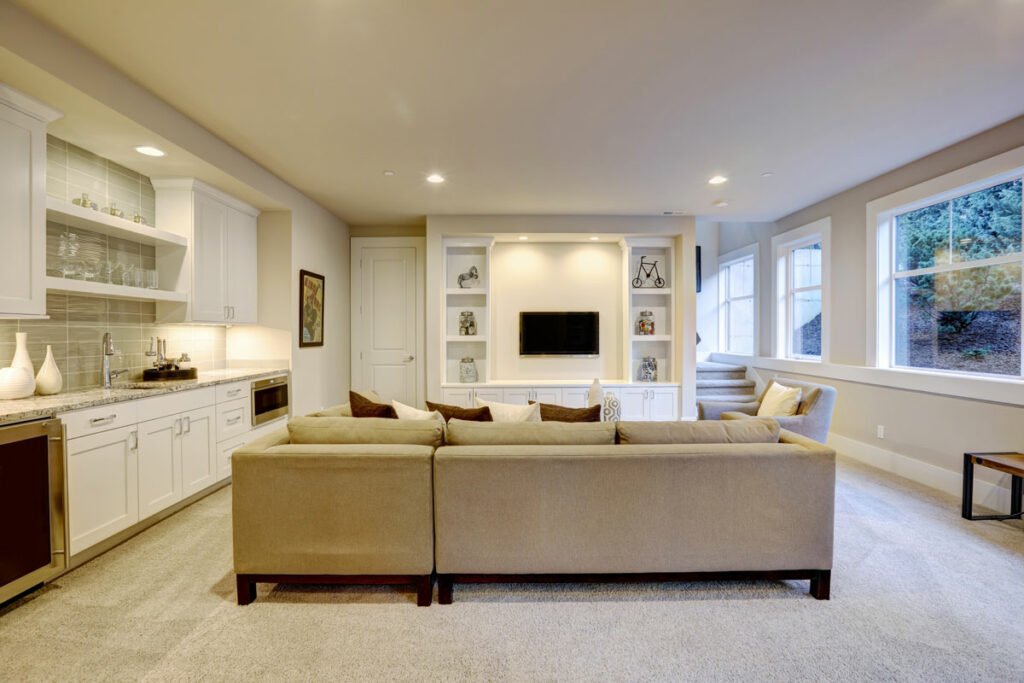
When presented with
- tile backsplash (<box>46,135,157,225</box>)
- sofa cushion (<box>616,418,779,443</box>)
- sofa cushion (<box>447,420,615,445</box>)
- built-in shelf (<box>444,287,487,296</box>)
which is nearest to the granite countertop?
tile backsplash (<box>46,135,157,225</box>)

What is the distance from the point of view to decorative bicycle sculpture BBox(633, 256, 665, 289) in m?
5.93

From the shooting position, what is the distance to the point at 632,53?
2291 millimetres

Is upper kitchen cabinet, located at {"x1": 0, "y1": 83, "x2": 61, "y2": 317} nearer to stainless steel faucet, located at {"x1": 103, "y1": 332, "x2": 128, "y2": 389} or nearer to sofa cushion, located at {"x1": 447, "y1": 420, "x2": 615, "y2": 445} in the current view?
stainless steel faucet, located at {"x1": 103, "y1": 332, "x2": 128, "y2": 389}

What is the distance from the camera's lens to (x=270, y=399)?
4.21 metres

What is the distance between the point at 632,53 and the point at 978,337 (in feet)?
11.4

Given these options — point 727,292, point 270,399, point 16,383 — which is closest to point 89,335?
point 16,383

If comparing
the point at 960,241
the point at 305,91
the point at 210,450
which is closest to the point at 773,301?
the point at 960,241

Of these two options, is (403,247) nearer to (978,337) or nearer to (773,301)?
(773,301)

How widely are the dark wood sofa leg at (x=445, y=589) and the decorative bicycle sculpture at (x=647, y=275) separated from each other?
15.1ft

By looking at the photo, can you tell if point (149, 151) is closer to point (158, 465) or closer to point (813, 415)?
point (158, 465)

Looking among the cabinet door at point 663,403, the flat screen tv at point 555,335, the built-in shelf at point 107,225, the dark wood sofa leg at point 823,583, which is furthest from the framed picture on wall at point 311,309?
the dark wood sofa leg at point 823,583

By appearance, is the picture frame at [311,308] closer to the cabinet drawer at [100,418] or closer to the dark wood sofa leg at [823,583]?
the cabinet drawer at [100,418]

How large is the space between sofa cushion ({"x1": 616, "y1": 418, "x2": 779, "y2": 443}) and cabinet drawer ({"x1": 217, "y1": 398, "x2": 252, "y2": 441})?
3054mm

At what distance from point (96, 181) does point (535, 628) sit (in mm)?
3952
